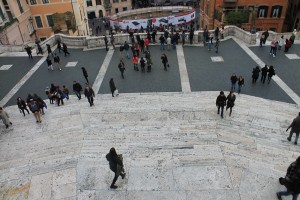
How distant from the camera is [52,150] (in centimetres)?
1184

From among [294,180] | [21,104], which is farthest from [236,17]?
[294,180]

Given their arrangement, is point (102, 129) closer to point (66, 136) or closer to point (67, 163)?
point (66, 136)

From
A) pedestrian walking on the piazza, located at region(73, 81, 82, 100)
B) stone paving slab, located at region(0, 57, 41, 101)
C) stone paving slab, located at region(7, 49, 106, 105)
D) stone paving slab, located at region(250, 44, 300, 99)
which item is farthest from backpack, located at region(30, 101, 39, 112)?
stone paving slab, located at region(250, 44, 300, 99)

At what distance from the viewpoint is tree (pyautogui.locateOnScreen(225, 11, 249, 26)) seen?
35000 millimetres

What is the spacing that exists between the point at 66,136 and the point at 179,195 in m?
5.82

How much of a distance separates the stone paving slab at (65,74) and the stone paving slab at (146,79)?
1.30m

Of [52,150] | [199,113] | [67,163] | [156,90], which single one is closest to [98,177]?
[67,163]

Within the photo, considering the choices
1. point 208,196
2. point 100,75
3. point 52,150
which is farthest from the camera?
point 100,75

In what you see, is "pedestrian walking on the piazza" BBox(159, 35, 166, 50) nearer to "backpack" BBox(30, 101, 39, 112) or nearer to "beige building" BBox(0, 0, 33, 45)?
"backpack" BBox(30, 101, 39, 112)

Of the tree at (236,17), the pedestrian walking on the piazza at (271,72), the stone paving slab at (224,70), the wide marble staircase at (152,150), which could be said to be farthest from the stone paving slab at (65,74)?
the tree at (236,17)

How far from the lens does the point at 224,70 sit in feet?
65.1

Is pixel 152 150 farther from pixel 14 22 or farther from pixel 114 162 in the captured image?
pixel 14 22

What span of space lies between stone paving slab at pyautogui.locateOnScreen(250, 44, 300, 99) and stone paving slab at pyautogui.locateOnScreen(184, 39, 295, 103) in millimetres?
944

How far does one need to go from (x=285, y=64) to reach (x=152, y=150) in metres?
13.3
